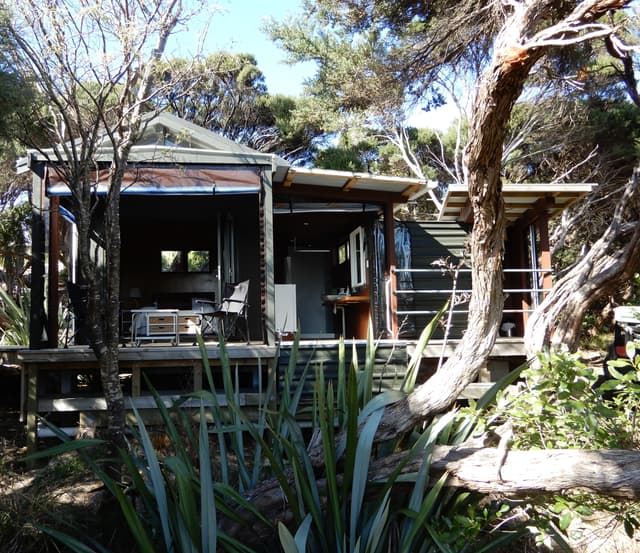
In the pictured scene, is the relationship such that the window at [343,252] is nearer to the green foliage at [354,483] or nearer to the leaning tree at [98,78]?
the leaning tree at [98,78]

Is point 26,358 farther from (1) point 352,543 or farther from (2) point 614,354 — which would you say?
(2) point 614,354

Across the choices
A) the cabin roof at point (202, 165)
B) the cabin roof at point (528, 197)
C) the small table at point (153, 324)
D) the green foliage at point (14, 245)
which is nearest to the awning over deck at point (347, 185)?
the cabin roof at point (202, 165)

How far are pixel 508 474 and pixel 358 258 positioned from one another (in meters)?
7.72

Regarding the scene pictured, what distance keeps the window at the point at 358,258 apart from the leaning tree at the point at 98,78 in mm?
4980

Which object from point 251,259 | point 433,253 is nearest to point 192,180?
point 251,259

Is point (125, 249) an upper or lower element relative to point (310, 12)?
lower

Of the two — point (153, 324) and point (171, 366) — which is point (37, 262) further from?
point (171, 366)

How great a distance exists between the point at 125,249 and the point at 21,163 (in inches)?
147

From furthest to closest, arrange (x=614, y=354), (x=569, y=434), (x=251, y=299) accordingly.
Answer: (x=251, y=299) < (x=614, y=354) < (x=569, y=434)

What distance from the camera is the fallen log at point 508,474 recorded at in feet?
8.09

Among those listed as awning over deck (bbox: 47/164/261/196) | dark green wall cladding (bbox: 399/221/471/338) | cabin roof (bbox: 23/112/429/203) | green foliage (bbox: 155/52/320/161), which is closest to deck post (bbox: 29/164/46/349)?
cabin roof (bbox: 23/112/429/203)

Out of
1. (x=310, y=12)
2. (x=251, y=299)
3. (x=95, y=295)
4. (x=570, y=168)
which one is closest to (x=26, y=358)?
(x=95, y=295)

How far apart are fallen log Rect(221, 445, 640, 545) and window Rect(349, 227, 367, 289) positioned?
22.8ft

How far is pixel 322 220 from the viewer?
1026 centimetres
